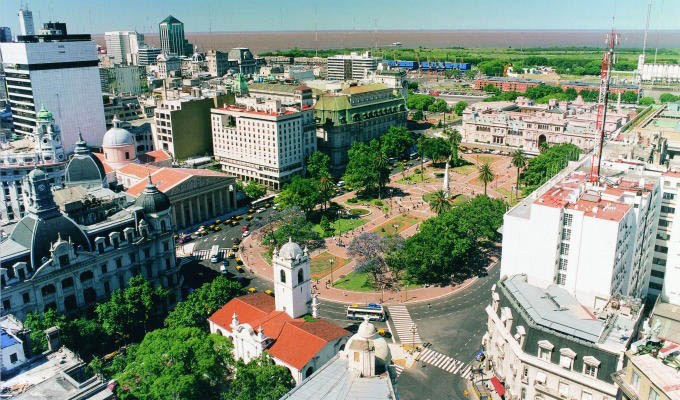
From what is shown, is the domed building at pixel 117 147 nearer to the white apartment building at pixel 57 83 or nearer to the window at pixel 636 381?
the white apartment building at pixel 57 83

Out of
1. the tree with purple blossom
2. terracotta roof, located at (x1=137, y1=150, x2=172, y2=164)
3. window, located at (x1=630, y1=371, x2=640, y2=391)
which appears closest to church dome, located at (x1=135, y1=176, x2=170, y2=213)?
the tree with purple blossom

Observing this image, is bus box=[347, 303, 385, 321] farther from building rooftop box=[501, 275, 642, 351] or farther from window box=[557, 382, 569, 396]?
window box=[557, 382, 569, 396]

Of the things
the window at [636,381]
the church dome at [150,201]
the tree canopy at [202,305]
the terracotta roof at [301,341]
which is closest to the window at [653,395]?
the window at [636,381]

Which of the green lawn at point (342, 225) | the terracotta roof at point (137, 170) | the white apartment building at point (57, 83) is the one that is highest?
the white apartment building at point (57, 83)

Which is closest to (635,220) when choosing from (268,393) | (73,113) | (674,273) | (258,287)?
(674,273)

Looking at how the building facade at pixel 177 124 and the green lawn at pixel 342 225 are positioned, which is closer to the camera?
the green lawn at pixel 342 225

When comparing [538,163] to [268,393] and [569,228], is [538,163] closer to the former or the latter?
[569,228]

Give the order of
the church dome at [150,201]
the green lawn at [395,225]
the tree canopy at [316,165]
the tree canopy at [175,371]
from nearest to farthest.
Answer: the tree canopy at [175,371], the church dome at [150,201], the green lawn at [395,225], the tree canopy at [316,165]
